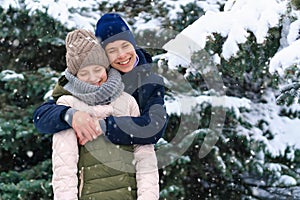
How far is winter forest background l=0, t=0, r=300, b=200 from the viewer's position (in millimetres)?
6109

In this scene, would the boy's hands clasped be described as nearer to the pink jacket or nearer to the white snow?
the pink jacket

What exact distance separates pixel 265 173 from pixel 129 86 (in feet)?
14.3

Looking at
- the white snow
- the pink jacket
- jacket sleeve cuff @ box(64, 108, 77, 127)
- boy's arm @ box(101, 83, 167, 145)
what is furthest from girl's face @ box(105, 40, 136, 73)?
the white snow

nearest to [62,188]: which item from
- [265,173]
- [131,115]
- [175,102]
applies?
[131,115]

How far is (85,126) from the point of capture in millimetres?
2605

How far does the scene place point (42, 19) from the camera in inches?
248

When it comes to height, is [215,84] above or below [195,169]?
above

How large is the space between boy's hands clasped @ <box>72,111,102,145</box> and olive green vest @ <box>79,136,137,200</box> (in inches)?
2.1

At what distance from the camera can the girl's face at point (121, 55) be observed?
287cm

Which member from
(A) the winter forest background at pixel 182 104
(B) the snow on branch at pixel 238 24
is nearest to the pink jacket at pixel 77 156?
(B) the snow on branch at pixel 238 24

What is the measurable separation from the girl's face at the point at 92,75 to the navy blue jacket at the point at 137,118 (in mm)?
176

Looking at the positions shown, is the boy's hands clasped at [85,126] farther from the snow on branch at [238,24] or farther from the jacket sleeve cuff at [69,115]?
the snow on branch at [238,24]

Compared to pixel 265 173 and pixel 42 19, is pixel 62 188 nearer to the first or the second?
pixel 42 19

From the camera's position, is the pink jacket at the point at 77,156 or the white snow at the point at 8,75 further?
the white snow at the point at 8,75
